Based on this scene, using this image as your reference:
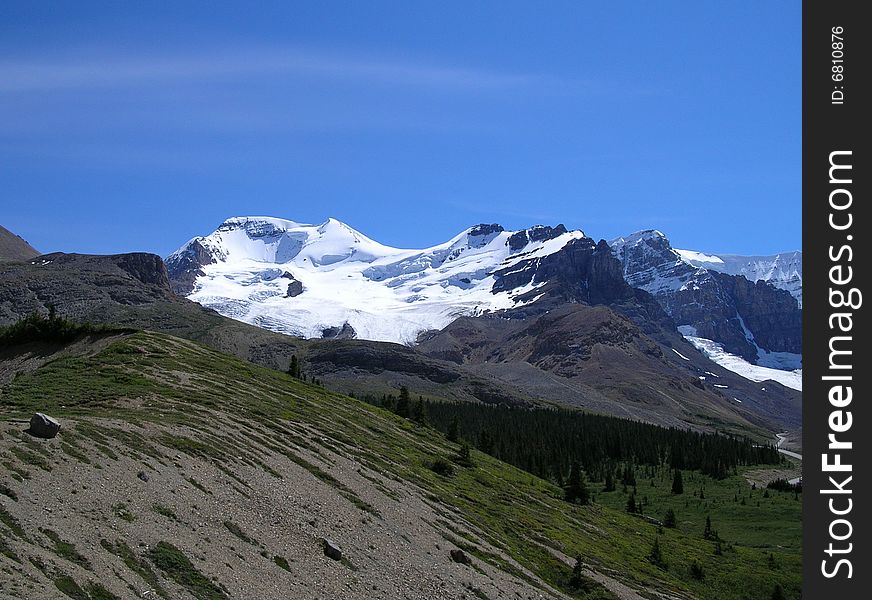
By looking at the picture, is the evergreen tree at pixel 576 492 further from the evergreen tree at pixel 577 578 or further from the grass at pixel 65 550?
the grass at pixel 65 550

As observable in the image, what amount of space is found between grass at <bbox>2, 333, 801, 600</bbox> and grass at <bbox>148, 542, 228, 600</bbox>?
0.07m

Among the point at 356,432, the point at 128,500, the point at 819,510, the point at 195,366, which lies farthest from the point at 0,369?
the point at 819,510

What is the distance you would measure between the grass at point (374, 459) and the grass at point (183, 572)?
0.22 ft

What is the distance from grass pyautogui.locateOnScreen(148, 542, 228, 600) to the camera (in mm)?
34062

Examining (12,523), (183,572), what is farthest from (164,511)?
(12,523)

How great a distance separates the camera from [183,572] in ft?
114

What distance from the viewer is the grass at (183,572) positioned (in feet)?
112

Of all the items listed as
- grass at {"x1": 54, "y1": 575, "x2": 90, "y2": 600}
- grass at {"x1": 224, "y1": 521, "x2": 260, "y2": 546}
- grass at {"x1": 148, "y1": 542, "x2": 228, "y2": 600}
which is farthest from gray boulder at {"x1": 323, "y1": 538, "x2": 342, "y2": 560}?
grass at {"x1": 54, "y1": 575, "x2": 90, "y2": 600}

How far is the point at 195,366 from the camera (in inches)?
3551

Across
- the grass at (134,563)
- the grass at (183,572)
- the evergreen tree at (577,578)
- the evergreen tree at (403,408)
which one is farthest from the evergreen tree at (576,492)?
the grass at (134,563)

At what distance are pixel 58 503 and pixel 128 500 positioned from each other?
3975 millimetres

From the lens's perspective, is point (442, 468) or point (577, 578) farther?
point (442, 468)

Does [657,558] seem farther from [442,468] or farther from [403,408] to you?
[403,408]

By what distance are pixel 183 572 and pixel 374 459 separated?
4452cm
